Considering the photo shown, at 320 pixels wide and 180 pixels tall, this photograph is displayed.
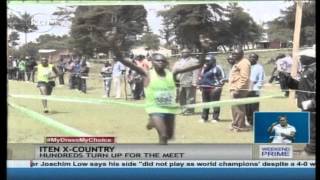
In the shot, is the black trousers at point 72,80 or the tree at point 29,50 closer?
the tree at point 29,50

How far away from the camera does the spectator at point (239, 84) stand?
4.96 m

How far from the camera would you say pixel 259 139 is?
498 centimetres

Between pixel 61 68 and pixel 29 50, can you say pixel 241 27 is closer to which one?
pixel 61 68

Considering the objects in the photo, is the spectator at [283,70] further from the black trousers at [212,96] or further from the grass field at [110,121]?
the black trousers at [212,96]

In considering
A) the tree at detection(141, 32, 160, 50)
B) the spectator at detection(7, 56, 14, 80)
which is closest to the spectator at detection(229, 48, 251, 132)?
the tree at detection(141, 32, 160, 50)

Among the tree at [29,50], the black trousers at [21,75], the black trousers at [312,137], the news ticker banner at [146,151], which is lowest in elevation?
the news ticker banner at [146,151]

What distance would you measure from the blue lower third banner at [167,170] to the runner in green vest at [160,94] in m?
0.29

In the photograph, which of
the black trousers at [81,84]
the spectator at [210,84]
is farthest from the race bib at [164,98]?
the black trousers at [81,84]

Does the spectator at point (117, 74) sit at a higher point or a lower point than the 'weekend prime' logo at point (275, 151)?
higher

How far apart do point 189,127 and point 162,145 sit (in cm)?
29

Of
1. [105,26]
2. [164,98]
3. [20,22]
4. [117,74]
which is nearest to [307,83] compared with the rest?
[164,98]

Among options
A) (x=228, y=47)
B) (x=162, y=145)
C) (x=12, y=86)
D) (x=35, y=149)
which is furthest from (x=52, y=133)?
(x=228, y=47)

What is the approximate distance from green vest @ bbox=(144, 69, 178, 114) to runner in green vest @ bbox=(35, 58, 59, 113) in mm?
840
